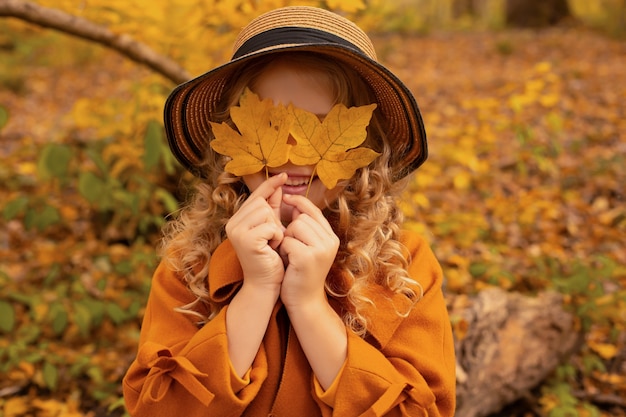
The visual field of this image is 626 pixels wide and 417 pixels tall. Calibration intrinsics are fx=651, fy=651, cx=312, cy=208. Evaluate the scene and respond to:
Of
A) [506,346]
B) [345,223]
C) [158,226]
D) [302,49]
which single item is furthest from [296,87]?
[158,226]

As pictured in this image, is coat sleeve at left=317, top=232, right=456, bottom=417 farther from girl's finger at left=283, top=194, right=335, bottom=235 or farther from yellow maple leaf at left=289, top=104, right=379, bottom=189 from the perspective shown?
yellow maple leaf at left=289, top=104, right=379, bottom=189

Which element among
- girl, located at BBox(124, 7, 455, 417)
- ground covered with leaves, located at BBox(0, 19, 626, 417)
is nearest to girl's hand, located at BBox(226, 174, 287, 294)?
girl, located at BBox(124, 7, 455, 417)

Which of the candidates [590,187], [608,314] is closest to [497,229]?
[590,187]

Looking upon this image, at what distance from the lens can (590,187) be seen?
4.92 metres

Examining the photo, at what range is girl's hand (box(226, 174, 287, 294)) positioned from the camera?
1.39 meters

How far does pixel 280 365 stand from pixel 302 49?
0.75m

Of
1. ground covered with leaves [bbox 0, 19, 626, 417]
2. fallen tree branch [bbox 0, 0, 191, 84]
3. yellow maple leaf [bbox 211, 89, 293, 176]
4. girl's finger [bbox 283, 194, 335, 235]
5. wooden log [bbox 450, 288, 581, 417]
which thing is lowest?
ground covered with leaves [bbox 0, 19, 626, 417]

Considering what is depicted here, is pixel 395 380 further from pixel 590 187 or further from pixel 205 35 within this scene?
pixel 590 187

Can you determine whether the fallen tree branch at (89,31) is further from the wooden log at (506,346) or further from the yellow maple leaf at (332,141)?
the yellow maple leaf at (332,141)

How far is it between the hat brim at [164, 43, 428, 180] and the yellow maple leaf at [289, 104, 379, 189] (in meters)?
0.13

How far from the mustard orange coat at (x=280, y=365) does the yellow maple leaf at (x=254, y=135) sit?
0.89 ft

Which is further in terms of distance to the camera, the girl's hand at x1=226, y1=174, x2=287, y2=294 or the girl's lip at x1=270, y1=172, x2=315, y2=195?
the girl's lip at x1=270, y1=172, x2=315, y2=195

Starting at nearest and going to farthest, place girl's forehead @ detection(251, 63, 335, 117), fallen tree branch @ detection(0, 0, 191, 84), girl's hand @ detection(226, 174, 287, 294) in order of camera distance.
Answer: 1. girl's hand @ detection(226, 174, 287, 294)
2. girl's forehead @ detection(251, 63, 335, 117)
3. fallen tree branch @ detection(0, 0, 191, 84)

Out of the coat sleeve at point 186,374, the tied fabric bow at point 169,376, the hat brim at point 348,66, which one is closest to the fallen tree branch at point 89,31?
the hat brim at point 348,66
